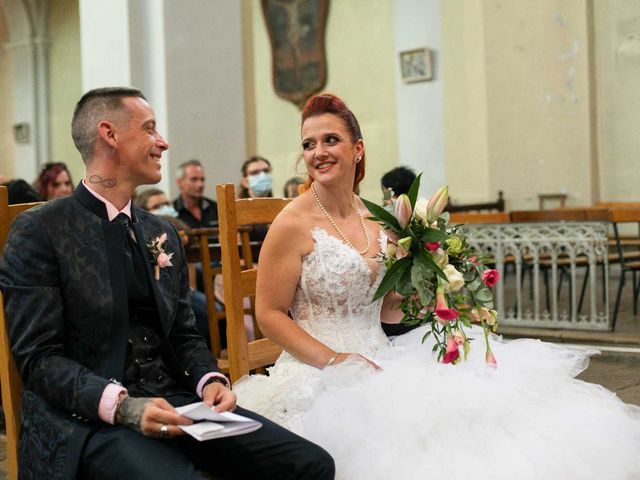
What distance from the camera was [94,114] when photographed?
235 centimetres

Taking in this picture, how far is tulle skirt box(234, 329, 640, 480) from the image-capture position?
2.33 metres

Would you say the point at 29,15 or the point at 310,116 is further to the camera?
the point at 29,15

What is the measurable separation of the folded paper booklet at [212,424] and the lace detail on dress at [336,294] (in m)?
0.86

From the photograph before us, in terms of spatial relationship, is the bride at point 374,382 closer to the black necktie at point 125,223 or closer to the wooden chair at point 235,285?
the wooden chair at point 235,285

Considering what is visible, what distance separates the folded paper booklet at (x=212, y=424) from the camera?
1937 mm

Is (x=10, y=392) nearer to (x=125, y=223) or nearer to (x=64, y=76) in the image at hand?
(x=125, y=223)

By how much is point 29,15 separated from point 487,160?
28.8 feet

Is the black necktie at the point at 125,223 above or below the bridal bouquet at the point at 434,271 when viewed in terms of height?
above

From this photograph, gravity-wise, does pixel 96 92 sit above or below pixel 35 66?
below

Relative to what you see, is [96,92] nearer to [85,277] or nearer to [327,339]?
[85,277]

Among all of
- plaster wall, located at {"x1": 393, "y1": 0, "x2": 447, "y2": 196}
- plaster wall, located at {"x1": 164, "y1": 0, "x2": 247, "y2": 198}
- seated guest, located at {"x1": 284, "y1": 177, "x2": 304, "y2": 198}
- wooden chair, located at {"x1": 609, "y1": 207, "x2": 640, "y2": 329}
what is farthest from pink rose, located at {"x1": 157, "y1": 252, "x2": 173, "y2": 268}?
plaster wall, located at {"x1": 393, "y1": 0, "x2": 447, "y2": 196}

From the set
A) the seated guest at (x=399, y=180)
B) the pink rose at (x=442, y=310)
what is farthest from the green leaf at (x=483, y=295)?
the seated guest at (x=399, y=180)

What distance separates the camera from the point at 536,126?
11.5 metres

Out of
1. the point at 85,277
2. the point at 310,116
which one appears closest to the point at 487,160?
the point at 310,116
